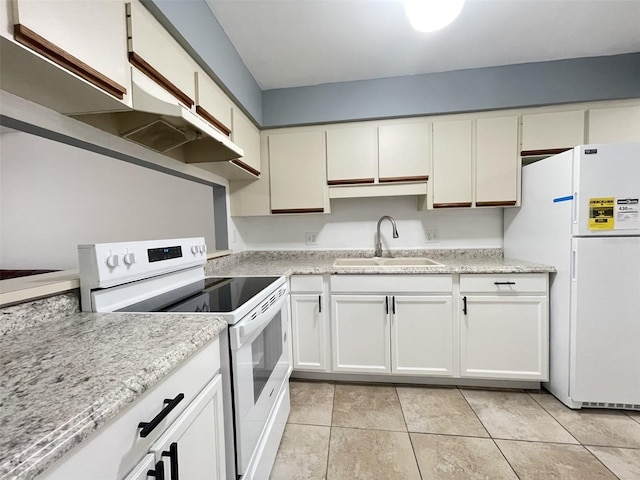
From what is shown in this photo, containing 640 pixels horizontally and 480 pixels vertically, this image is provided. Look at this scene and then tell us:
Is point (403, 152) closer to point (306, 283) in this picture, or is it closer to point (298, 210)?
point (298, 210)

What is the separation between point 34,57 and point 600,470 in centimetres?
262

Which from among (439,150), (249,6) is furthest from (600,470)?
(249,6)

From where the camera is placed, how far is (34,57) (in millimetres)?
690

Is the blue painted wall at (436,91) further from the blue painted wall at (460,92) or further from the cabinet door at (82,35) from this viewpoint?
the cabinet door at (82,35)

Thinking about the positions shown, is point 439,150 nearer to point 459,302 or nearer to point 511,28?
point 511,28

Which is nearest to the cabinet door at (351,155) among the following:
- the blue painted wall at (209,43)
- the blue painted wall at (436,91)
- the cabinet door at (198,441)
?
the blue painted wall at (436,91)

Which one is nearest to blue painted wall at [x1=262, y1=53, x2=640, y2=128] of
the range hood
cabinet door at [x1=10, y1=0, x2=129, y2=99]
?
the range hood

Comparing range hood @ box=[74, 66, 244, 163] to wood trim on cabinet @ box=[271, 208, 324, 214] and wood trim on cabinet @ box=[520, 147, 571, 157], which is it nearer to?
wood trim on cabinet @ box=[271, 208, 324, 214]

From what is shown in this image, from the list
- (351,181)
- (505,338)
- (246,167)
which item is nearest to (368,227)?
(351,181)

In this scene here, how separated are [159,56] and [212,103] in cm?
44

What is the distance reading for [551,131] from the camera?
1959mm

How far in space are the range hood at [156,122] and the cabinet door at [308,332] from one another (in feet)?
3.60

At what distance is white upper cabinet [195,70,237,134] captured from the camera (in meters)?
1.42

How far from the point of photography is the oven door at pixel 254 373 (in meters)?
0.89
